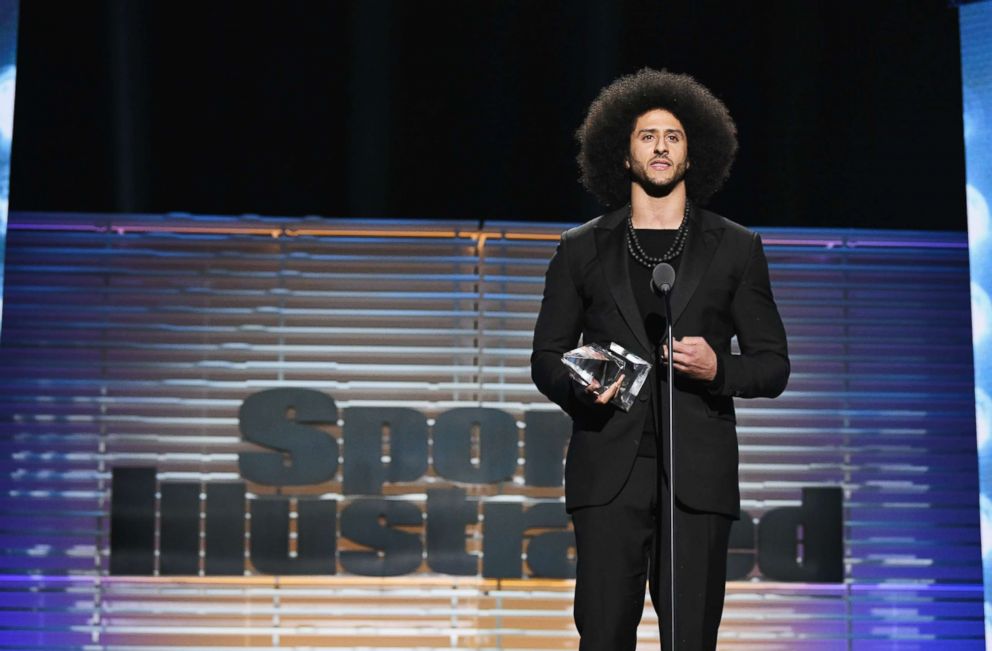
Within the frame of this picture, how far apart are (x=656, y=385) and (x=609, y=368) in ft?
0.79

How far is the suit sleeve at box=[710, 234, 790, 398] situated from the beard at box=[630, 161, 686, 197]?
0.70ft

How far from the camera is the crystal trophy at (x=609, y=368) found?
8.43 feet

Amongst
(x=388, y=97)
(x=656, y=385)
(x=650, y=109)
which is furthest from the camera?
(x=388, y=97)

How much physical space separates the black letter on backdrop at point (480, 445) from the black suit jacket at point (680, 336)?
220 cm

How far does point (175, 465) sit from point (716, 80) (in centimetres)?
254

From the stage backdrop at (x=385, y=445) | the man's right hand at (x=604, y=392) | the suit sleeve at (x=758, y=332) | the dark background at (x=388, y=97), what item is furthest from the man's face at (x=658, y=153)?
the stage backdrop at (x=385, y=445)

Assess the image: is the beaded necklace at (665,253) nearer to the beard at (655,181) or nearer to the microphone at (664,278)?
the beard at (655,181)

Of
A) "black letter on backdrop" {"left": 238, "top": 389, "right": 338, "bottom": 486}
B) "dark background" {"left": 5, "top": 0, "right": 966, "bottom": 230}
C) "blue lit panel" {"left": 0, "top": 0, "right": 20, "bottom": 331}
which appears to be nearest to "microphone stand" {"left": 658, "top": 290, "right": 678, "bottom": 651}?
"blue lit panel" {"left": 0, "top": 0, "right": 20, "bottom": 331}

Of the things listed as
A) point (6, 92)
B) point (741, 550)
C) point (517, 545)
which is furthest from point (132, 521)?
point (741, 550)

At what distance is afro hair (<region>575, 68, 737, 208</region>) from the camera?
10.3 ft

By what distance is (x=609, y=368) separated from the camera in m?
2.58

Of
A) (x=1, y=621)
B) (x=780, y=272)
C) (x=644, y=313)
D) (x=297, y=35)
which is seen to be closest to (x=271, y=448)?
(x=1, y=621)

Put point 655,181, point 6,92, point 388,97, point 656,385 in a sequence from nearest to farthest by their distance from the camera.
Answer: point 656,385
point 655,181
point 6,92
point 388,97

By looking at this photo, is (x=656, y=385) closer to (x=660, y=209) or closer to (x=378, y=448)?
(x=660, y=209)
